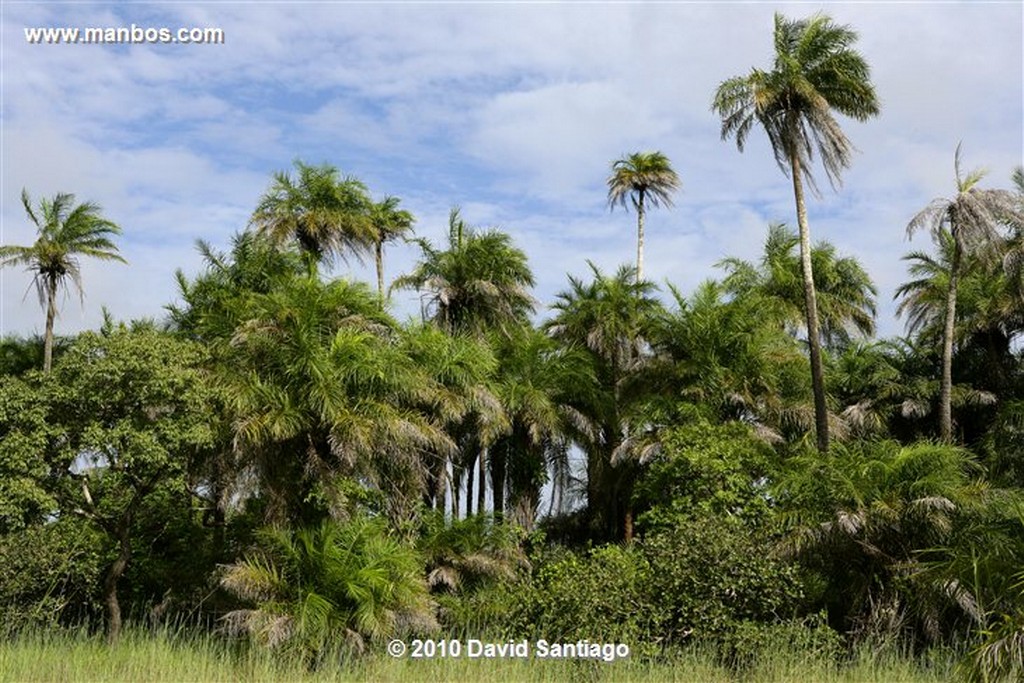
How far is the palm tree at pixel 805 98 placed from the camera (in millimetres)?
→ 25797

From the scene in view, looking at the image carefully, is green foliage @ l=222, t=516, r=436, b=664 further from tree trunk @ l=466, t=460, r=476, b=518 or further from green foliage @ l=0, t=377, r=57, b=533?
tree trunk @ l=466, t=460, r=476, b=518

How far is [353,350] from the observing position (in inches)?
784

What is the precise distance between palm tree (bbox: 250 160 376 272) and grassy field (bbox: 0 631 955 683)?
13.7 m

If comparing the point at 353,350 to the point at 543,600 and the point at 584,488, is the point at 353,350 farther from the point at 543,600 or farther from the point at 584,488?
the point at 584,488

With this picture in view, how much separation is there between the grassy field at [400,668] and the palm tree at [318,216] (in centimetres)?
1373

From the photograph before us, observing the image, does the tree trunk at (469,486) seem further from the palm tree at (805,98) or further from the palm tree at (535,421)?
the palm tree at (805,98)

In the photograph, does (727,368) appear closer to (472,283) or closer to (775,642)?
(472,283)

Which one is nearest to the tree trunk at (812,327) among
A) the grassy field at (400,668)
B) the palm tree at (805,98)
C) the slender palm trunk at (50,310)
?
the palm tree at (805,98)

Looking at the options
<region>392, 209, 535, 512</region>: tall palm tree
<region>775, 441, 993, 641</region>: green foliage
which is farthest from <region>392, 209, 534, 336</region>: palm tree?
<region>775, 441, 993, 641</region>: green foliage

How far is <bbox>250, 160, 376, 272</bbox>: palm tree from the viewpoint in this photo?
2836cm

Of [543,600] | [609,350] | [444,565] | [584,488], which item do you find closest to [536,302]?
[609,350]

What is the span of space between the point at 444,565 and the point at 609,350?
8753 mm

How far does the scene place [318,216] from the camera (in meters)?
28.5

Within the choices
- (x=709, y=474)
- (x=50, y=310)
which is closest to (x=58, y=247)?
(x=50, y=310)
